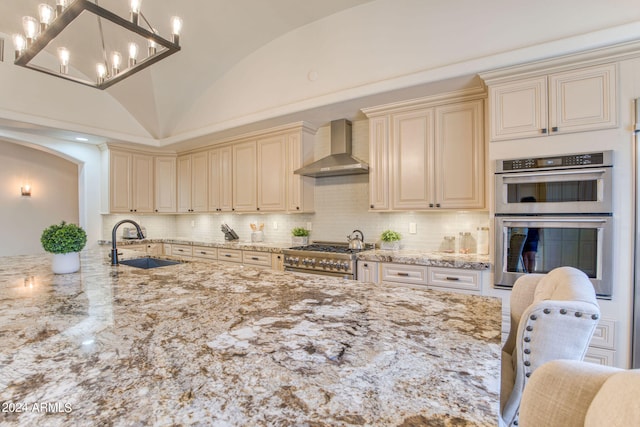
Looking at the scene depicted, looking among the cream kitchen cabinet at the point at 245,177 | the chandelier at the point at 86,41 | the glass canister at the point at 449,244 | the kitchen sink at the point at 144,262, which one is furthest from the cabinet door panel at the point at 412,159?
the kitchen sink at the point at 144,262

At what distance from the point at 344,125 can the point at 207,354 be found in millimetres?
3351

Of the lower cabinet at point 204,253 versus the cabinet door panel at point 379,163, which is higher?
the cabinet door panel at point 379,163

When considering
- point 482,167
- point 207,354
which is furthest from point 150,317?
point 482,167

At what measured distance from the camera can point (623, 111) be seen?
2.10m

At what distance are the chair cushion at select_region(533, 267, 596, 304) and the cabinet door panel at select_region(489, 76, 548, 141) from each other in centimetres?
162

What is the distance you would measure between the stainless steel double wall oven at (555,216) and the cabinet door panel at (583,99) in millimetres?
232

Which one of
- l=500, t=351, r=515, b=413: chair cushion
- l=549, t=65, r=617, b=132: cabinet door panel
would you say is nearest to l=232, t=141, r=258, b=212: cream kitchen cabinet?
l=549, t=65, r=617, b=132: cabinet door panel

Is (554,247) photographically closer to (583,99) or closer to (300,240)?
(583,99)

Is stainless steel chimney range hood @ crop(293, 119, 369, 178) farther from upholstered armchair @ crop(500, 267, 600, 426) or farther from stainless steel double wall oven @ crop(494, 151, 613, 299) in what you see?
upholstered armchair @ crop(500, 267, 600, 426)

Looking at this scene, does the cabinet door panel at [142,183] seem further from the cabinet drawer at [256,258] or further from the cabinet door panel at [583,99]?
the cabinet door panel at [583,99]

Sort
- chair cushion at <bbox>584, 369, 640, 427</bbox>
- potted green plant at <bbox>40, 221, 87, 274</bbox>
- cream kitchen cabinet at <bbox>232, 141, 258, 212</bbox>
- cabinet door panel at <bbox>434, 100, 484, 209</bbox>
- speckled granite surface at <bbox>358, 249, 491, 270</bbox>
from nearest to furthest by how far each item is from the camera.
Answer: chair cushion at <bbox>584, 369, 640, 427</bbox> → potted green plant at <bbox>40, 221, 87, 274</bbox> → speckled granite surface at <bbox>358, 249, 491, 270</bbox> → cabinet door panel at <bbox>434, 100, 484, 209</bbox> → cream kitchen cabinet at <bbox>232, 141, 258, 212</bbox>

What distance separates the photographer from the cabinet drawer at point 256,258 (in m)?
3.86

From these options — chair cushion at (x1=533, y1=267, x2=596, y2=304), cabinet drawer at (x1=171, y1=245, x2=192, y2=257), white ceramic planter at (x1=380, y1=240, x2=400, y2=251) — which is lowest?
cabinet drawer at (x1=171, y1=245, x2=192, y2=257)

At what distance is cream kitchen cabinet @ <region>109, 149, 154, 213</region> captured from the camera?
16.3ft
